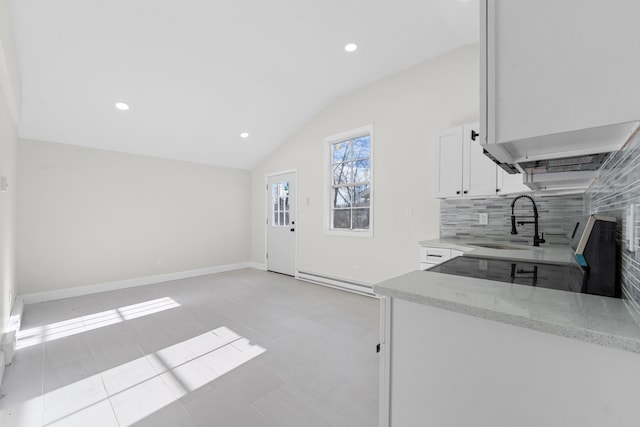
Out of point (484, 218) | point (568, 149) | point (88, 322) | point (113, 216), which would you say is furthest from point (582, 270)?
point (113, 216)

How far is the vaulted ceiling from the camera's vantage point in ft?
8.15

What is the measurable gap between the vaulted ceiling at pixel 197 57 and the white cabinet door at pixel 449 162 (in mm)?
1082

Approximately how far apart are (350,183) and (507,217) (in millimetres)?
2172

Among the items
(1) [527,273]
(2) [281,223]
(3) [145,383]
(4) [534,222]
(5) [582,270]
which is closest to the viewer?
(5) [582,270]

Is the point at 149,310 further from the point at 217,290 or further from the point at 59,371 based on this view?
the point at 59,371

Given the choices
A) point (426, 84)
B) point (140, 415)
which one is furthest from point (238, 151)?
point (140, 415)

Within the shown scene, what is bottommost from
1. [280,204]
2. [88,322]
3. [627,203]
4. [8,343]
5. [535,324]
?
[88,322]

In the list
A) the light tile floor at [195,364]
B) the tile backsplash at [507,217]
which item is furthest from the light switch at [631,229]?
the tile backsplash at [507,217]

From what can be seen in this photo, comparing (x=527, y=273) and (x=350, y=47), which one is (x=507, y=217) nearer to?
(x=527, y=273)

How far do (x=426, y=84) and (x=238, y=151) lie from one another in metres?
3.51

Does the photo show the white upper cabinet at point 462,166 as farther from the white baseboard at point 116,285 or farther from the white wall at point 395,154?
the white baseboard at point 116,285

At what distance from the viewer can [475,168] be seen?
263 centimetres

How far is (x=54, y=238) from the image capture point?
3.70 metres

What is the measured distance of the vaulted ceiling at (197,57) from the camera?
248cm
